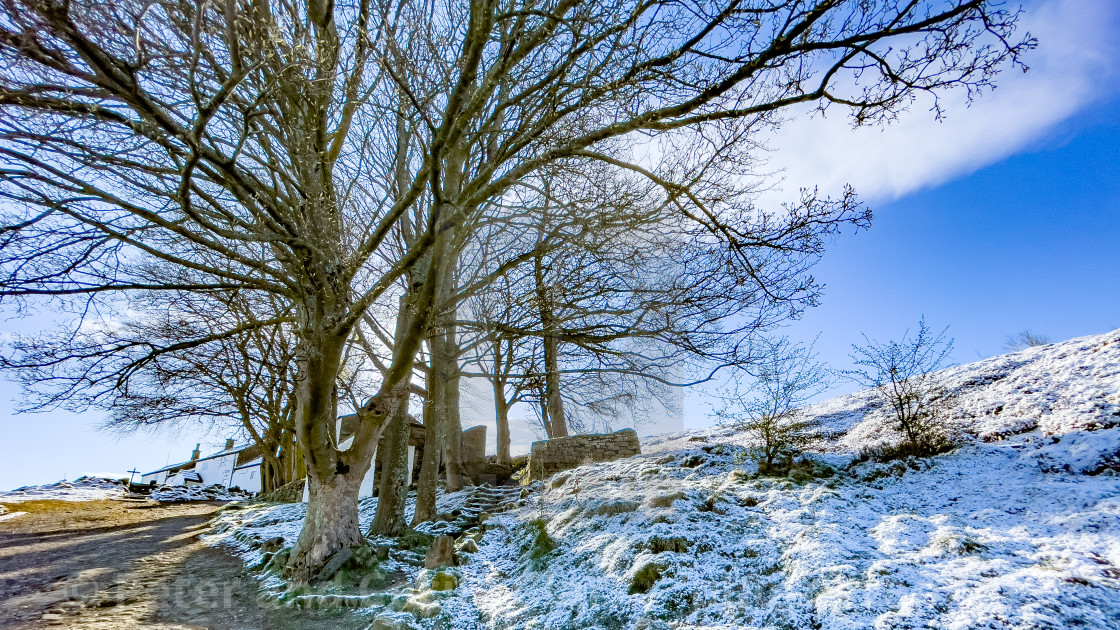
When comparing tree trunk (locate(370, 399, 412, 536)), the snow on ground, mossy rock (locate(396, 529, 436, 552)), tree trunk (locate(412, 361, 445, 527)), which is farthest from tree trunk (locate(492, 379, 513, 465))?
the snow on ground

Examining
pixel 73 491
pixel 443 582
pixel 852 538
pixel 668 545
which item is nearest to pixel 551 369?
pixel 443 582

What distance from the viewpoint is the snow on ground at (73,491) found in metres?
16.7

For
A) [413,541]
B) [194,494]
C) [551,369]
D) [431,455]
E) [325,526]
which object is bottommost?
[413,541]

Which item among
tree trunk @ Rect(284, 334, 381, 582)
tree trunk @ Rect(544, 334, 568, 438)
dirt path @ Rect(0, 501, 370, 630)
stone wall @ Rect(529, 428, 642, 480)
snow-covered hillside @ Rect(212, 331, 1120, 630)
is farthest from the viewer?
stone wall @ Rect(529, 428, 642, 480)

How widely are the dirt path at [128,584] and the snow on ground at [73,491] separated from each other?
7.03m

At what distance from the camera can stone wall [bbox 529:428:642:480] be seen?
11.9 m

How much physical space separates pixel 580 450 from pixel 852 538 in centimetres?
772

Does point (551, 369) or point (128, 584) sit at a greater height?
point (551, 369)

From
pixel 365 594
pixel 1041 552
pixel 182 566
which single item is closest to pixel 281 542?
pixel 182 566

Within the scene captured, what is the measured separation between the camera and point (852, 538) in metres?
4.74

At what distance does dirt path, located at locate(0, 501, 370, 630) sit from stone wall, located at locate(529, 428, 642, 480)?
6.37 metres

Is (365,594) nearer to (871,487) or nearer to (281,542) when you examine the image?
(281,542)

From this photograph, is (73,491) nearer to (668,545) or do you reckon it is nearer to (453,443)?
Result: (453,443)

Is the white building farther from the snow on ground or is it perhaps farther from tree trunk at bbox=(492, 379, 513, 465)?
tree trunk at bbox=(492, 379, 513, 465)
